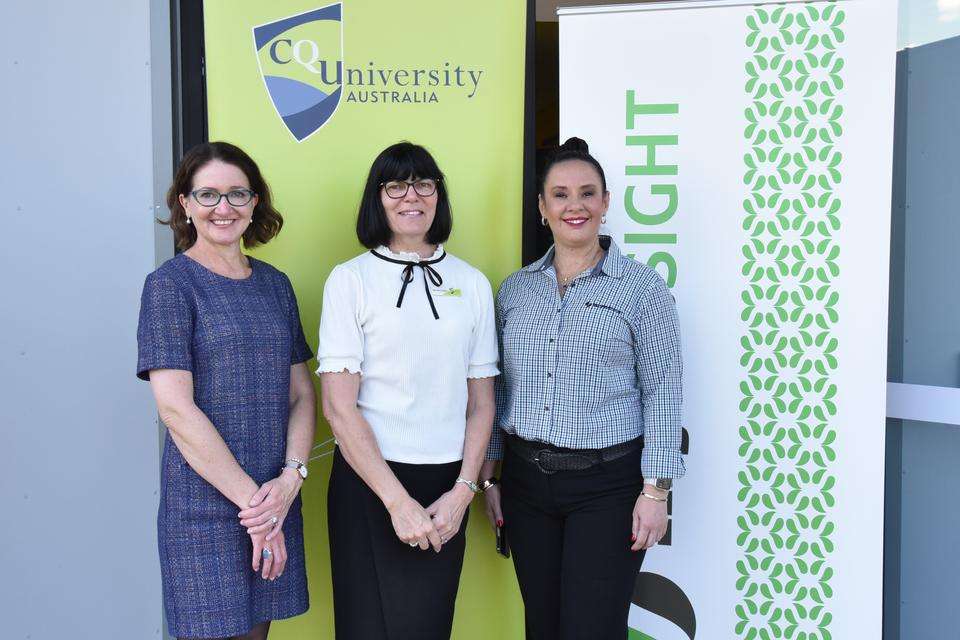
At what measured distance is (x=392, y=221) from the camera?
2.00 meters

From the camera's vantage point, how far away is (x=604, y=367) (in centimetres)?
195

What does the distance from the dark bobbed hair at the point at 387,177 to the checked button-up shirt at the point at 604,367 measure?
1.47 feet

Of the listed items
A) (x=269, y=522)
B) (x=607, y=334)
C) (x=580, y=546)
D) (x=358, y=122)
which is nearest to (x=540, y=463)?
(x=580, y=546)

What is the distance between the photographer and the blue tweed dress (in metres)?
1.69

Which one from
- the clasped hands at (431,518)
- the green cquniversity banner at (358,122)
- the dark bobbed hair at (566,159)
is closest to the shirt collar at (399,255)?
the dark bobbed hair at (566,159)

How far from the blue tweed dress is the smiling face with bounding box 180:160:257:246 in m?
0.09

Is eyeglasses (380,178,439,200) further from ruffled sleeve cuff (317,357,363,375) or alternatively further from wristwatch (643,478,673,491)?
wristwatch (643,478,673,491)

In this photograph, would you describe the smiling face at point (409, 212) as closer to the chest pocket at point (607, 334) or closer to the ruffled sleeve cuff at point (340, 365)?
the ruffled sleeve cuff at point (340, 365)

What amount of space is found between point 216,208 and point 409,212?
0.49m

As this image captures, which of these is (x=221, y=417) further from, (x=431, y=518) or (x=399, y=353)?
(x=431, y=518)
